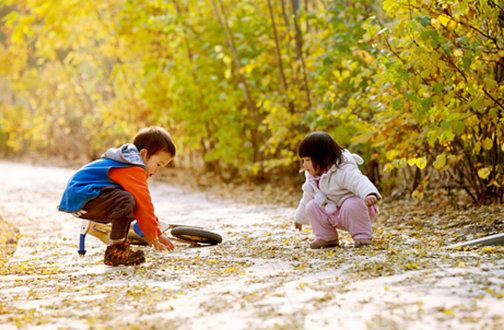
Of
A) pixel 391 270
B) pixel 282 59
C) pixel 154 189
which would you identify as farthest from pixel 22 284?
pixel 154 189

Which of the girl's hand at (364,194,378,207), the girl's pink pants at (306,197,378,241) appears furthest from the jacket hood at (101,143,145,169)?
the girl's hand at (364,194,378,207)

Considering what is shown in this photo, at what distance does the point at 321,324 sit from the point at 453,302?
0.46m

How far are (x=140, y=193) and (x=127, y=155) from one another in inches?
9.6

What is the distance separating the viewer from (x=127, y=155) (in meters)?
2.95

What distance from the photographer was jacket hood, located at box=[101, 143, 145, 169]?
294cm

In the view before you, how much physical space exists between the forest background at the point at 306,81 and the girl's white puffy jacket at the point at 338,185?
1.49 ft

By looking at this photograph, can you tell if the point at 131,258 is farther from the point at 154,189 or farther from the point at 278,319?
the point at 154,189

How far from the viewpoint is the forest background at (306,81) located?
3.13 metres

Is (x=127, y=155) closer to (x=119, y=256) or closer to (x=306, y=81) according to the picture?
(x=119, y=256)

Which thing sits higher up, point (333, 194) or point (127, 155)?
point (127, 155)

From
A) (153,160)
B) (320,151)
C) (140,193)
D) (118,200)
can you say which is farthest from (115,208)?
(320,151)

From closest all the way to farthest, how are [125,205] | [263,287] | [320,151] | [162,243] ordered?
[263,287] → [125,205] → [162,243] → [320,151]

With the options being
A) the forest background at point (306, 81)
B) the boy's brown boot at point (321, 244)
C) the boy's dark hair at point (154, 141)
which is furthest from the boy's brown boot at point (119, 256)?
the forest background at point (306, 81)

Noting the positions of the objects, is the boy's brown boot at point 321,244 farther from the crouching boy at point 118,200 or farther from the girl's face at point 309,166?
the crouching boy at point 118,200
